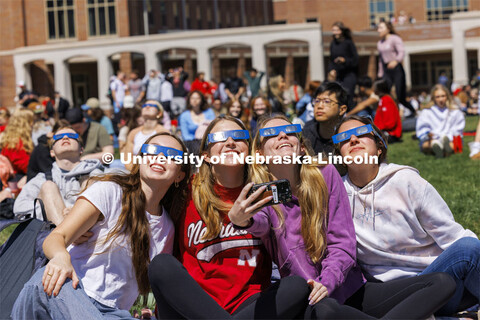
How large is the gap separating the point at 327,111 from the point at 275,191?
2661 mm

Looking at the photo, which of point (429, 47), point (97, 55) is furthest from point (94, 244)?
point (429, 47)

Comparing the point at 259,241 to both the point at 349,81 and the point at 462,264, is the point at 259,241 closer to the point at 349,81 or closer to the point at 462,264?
the point at 462,264

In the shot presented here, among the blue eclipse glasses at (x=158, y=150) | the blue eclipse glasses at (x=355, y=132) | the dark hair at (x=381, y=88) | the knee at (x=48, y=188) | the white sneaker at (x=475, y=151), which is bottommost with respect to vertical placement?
the white sneaker at (x=475, y=151)

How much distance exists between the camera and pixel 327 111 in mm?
6211

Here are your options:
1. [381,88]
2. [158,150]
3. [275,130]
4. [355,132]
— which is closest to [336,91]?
[355,132]

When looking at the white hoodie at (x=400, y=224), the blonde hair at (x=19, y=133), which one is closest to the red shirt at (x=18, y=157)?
the blonde hair at (x=19, y=133)

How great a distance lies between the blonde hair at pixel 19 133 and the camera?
1040cm

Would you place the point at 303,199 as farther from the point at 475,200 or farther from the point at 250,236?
the point at 475,200

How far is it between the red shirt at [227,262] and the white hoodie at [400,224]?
69cm

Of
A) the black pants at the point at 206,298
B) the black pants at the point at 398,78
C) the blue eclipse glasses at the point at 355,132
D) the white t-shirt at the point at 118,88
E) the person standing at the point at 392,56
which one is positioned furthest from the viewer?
the white t-shirt at the point at 118,88

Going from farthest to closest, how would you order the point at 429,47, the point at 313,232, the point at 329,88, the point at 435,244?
the point at 429,47, the point at 329,88, the point at 435,244, the point at 313,232

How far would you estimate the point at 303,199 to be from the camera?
412 cm

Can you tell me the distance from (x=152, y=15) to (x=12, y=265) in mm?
44845

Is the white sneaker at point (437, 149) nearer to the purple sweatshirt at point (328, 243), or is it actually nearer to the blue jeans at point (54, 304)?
the purple sweatshirt at point (328, 243)
